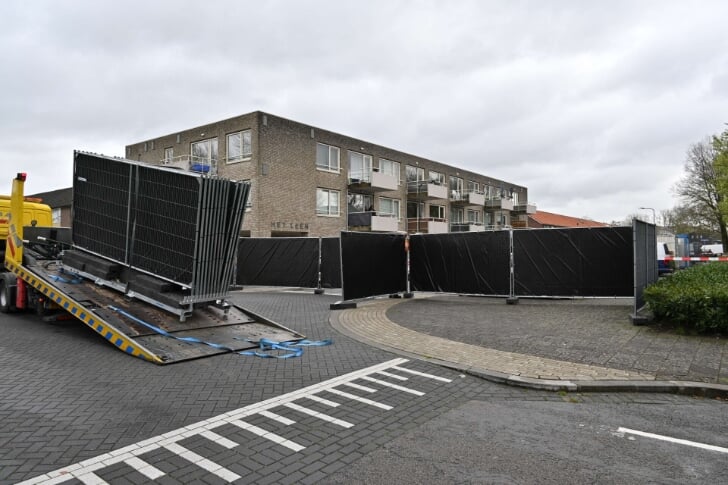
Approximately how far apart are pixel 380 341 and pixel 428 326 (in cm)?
174

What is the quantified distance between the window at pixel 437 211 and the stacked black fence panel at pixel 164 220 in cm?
Result: 3428

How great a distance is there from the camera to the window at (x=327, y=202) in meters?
29.7

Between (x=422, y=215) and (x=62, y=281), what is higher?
(x=422, y=215)

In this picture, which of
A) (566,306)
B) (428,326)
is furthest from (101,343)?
(566,306)

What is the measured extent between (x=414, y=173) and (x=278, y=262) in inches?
921

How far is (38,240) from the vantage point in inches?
429

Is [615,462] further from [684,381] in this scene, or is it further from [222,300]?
[222,300]

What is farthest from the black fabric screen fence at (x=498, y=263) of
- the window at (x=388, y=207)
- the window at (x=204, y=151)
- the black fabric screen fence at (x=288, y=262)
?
the window at (x=388, y=207)

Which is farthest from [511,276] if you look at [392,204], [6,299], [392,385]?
[392,204]

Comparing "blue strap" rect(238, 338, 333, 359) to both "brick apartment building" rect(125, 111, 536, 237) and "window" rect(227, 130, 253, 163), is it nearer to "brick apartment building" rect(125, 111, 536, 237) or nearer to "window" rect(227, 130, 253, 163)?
A: "brick apartment building" rect(125, 111, 536, 237)

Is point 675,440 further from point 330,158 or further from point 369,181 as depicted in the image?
point 369,181

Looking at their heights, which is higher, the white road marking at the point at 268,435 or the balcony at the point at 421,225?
the balcony at the point at 421,225

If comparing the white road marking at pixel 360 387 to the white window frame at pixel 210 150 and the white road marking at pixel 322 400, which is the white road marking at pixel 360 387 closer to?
the white road marking at pixel 322 400

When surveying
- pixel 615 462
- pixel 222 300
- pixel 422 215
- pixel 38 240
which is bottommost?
pixel 615 462
